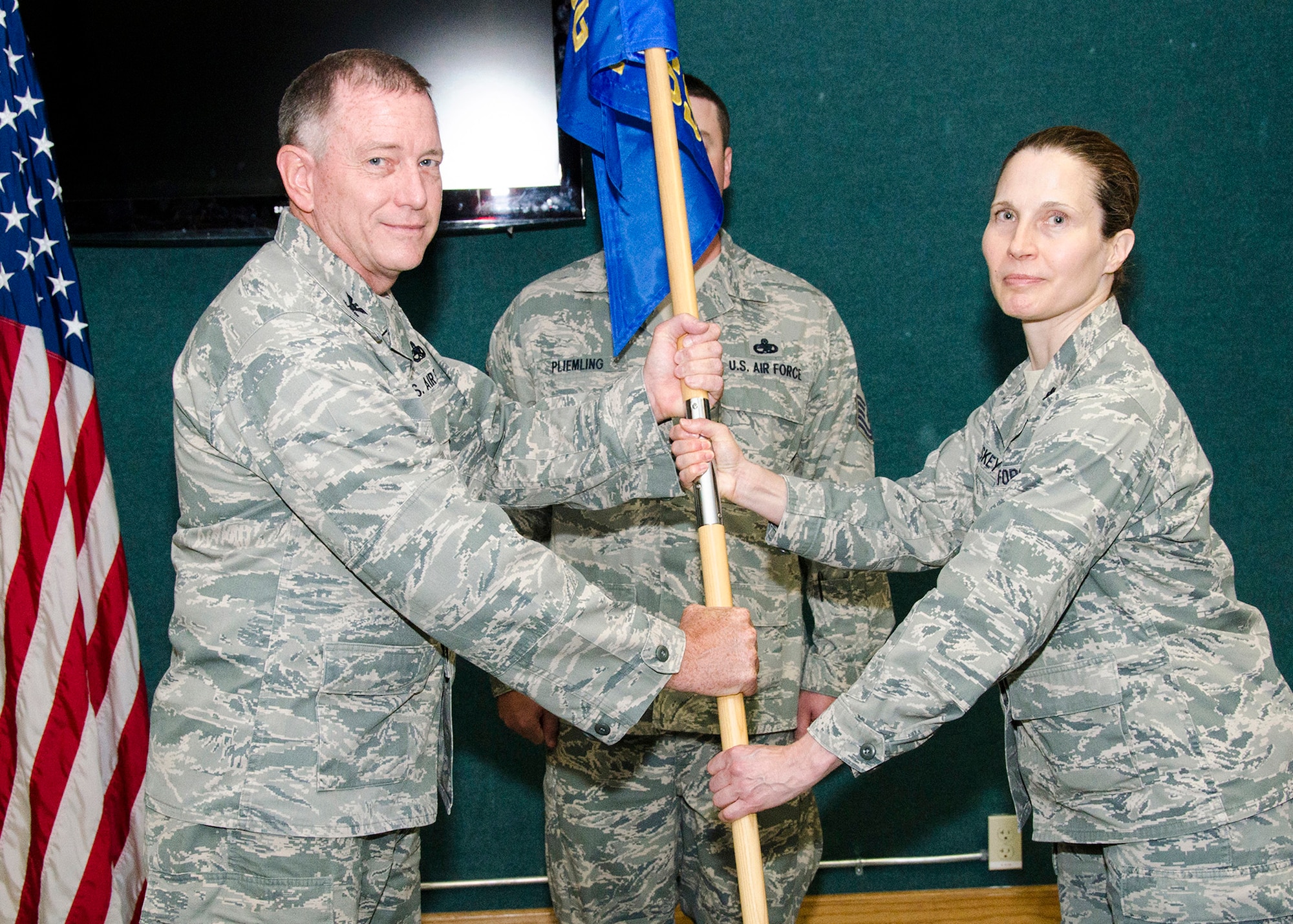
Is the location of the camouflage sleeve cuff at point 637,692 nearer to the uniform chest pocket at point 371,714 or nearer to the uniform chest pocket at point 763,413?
the uniform chest pocket at point 371,714

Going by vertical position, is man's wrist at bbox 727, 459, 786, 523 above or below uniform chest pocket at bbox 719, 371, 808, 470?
below

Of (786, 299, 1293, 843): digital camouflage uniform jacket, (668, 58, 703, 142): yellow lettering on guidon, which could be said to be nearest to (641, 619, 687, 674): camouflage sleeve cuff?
(786, 299, 1293, 843): digital camouflage uniform jacket

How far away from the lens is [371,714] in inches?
59.7

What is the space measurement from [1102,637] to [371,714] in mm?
1083

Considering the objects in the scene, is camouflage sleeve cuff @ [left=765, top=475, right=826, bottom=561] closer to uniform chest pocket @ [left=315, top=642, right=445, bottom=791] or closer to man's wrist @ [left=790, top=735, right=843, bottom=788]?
man's wrist @ [left=790, top=735, right=843, bottom=788]

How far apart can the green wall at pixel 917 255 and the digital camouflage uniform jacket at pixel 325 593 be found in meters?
1.30

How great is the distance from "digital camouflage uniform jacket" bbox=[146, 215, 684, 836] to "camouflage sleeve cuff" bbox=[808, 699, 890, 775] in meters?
0.25

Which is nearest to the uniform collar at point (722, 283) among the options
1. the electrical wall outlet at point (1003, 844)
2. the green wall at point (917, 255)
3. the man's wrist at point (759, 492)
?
the green wall at point (917, 255)

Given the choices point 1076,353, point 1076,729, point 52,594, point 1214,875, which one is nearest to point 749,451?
point 1076,353

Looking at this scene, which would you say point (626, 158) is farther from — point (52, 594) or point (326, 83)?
point (52, 594)

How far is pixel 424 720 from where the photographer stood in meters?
1.60

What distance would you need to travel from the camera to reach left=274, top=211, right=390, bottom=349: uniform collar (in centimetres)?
157

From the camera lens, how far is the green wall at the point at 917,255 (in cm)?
271

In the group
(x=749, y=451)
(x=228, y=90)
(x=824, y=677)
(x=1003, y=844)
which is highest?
(x=228, y=90)
